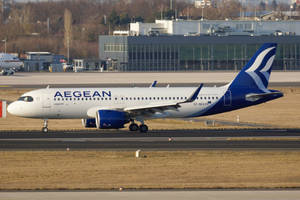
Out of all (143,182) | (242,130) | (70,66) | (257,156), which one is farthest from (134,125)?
(70,66)

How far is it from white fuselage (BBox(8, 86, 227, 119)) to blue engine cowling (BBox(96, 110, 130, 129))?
1820 millimetres

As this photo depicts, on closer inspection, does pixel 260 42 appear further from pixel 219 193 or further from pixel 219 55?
pixel 219 193

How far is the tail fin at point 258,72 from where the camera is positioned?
57531 millimetres

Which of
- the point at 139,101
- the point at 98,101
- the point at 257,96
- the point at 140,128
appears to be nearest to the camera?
the point at 140,128

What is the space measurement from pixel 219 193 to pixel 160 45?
130147 millimetres

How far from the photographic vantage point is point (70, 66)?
172m

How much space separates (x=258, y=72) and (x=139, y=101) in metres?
10.2

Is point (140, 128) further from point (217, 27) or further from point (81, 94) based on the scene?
point (217, 27)

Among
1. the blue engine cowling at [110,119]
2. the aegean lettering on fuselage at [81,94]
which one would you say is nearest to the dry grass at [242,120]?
the aegean lettering on fuselage at [81,94]

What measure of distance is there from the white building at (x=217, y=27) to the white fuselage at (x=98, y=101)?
107 m

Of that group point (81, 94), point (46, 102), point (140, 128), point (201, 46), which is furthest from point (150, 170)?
point (201, 46)

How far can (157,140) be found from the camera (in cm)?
4947

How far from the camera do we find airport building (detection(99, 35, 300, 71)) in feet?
516

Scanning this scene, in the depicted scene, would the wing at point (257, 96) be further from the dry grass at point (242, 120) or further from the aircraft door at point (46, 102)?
the aircraft door at point (46, 102)
